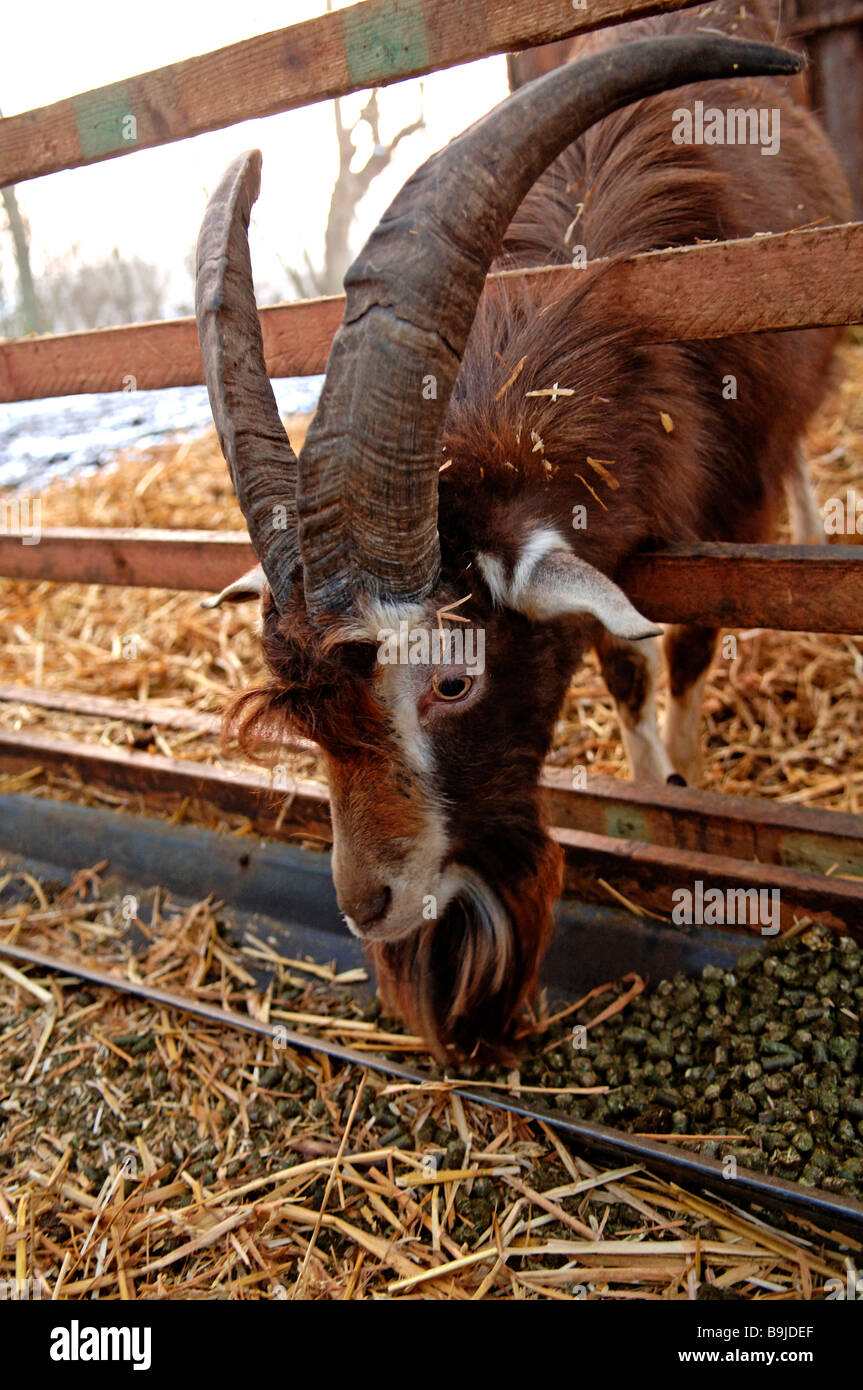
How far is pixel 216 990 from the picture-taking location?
125 inches

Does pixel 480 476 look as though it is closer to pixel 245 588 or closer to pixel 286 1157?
pixel 245 588

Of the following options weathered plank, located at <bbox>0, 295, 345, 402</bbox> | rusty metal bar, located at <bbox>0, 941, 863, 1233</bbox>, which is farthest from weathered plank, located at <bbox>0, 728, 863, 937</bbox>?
weathered plank, located at <bbox>0, 295, 345, 402</bbox>

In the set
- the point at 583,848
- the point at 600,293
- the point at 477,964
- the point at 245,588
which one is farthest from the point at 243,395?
the point at 583,848

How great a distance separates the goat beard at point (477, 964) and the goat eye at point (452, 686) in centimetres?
61

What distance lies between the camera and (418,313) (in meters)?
1.82

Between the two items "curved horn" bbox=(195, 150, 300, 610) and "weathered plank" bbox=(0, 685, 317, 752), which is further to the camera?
"weathered plank" bbox=(0, 685, 317, 752)

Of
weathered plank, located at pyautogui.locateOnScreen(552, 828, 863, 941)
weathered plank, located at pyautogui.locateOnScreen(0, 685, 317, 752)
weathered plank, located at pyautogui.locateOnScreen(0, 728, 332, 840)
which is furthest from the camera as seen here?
weathered plank, located at pyautogui.locateOnScreen(0, 685, 317, 752)

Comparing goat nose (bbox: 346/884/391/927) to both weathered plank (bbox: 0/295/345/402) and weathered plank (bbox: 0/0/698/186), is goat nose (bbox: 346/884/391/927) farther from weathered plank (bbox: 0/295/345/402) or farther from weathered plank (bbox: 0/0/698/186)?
weathered plank (bbox: 0/0/698/186)

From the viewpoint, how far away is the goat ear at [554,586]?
78.9 inches

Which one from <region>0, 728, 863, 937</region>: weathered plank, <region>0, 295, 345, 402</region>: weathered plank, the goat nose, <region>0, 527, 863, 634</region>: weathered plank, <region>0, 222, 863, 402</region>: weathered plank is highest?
<region>0, 295, 345, 402</region>: weathered plank

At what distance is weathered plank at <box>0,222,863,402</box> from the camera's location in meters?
2.11

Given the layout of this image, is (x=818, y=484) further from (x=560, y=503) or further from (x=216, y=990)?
(x=216, y=990)

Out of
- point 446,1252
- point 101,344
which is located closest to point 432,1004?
point 446,1252

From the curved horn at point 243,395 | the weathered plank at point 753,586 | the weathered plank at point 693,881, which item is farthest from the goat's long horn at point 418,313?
the weathered plank at point 693,881
